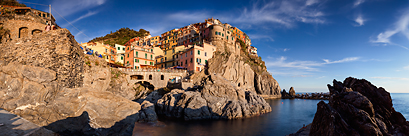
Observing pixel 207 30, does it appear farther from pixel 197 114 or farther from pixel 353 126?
pixel 353 126

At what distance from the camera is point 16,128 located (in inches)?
271

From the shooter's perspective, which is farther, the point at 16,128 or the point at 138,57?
the point at 138,57

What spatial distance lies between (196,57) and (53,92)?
116 ft

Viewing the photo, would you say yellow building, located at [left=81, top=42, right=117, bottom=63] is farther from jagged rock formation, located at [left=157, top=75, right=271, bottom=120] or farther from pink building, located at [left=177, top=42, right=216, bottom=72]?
jagged rock formation, located at [left=157, top=75, right=271, bottom=120]

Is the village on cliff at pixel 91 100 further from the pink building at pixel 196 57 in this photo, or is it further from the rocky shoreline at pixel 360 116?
the pink building at pixel 196 57

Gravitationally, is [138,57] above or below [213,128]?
above

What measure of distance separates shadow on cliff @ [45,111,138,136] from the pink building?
33367 millimetres

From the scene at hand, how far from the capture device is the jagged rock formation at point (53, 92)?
995cm

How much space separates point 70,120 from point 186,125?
50.2 ft

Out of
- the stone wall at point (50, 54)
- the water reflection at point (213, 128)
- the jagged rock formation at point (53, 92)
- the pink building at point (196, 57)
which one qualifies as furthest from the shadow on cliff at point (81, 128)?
the pink building at point (196, 57)

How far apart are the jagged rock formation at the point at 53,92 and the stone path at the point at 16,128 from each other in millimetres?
1133

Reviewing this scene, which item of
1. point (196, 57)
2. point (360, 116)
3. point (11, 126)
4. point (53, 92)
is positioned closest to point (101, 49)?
point (196, 57)

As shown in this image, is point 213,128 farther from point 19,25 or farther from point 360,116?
point 19,25

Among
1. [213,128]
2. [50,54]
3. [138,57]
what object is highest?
[138,57]
